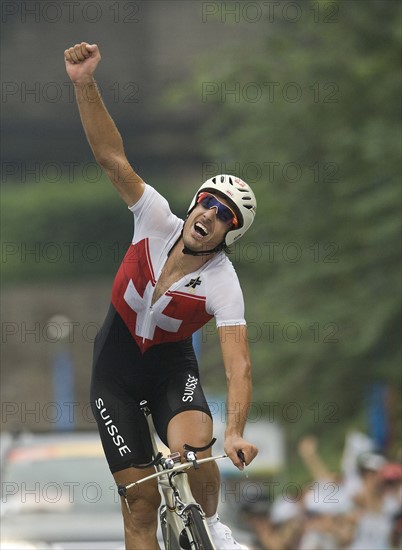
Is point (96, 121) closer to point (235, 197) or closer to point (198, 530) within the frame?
point (235, 197)

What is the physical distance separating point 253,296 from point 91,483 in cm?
1272

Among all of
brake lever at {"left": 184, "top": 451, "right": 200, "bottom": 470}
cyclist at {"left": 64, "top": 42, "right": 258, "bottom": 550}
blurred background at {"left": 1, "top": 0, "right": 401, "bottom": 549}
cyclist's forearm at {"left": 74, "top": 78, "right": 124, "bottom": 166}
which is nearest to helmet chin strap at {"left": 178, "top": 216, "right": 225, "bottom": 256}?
cyclist at {"left": 64, "top": 42, "right": 258, "bottom": 550}

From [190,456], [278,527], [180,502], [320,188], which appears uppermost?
[320,188]

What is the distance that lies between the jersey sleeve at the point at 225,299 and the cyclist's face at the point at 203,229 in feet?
0.66

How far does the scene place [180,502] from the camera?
23.7ft

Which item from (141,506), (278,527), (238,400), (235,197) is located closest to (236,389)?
(238,400)

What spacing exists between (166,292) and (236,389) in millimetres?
757

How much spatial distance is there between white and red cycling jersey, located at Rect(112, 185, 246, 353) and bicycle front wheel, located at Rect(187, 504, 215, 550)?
1.05m

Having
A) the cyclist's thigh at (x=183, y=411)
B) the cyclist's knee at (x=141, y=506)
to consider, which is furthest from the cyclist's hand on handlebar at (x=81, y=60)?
the cyclist's knee at (x=141, y=506)

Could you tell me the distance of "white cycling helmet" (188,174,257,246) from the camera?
7363 millimetres

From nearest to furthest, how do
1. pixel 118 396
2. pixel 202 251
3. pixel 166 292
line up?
pixel 202 251 → pixel 166 292 → pixel 118 396

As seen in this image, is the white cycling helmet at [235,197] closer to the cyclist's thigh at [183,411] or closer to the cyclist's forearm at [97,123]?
the cyclist's forearm at [97,123]

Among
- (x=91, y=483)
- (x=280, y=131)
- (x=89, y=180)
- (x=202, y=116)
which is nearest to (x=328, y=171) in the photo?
(x=280, y=131)

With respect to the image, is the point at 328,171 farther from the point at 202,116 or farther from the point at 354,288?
the point at 202,116
